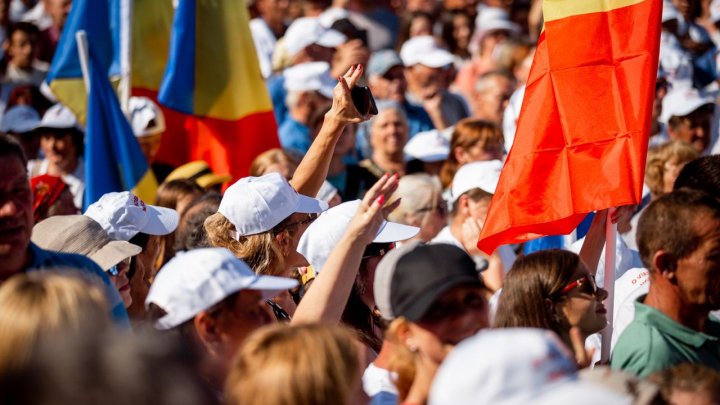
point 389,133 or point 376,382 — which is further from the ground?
point 376,382

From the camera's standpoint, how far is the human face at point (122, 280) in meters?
5.20

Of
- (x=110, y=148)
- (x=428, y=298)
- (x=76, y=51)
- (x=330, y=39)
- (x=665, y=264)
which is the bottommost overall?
(x=330, y=39)

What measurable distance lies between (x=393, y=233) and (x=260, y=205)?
56 cm

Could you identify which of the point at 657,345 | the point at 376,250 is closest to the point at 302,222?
the point at 376,250

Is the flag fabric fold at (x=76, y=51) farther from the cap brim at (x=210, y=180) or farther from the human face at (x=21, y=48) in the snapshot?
the human face at (x=21, y=48)

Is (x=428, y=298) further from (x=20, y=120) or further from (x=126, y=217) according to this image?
(x=20, y=120)

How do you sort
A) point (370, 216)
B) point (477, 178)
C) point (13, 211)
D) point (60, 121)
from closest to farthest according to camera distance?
point (13, 211), point (370, 216), point (477, 178), point (60, 121)

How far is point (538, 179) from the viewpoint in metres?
5.53

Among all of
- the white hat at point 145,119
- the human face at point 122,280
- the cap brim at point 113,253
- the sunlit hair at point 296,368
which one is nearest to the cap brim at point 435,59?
the white hat at point 145,119

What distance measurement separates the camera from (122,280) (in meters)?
5.23

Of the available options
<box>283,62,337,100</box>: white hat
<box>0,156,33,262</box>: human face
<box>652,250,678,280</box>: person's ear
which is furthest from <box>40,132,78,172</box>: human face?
<box>652,250,678,280</box>: person's ear

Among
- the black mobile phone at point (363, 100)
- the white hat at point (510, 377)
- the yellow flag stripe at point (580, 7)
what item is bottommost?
the black mobile phone at point (363, 100)

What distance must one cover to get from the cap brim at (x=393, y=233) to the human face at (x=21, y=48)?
6.88 metres

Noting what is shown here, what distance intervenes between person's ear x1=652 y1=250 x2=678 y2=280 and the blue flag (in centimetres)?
415
